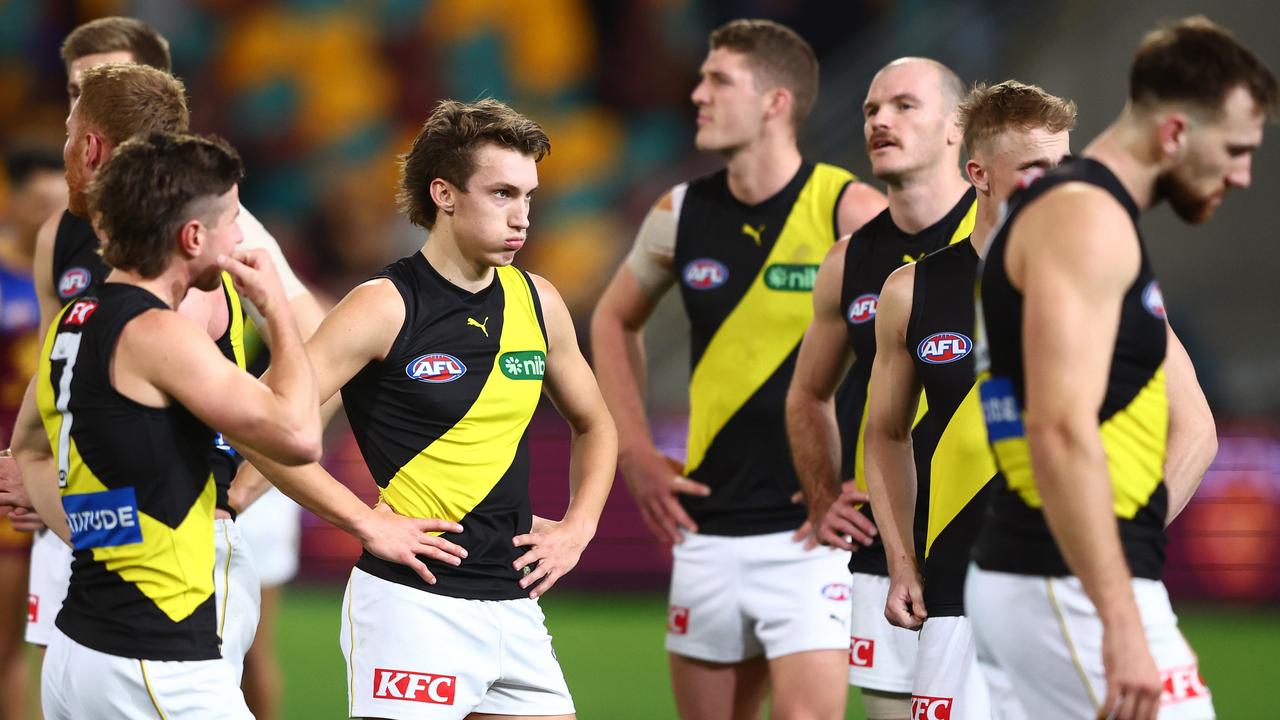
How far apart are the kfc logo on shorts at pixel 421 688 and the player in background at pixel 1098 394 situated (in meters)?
1.53

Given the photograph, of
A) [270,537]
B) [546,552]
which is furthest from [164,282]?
[270,537]

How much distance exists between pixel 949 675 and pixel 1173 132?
1902 millimetres

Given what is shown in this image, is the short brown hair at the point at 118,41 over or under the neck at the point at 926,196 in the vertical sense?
over

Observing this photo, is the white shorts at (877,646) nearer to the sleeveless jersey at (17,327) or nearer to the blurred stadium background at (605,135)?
the sleeveless jersey at (17,327)

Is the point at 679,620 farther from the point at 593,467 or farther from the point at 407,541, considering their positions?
the point at 407,541

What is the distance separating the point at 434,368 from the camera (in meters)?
4.55

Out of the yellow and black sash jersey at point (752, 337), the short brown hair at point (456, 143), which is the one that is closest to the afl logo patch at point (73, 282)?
the short brown hair at point (456, 143)

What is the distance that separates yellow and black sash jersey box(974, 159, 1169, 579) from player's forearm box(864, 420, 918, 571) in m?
1.05

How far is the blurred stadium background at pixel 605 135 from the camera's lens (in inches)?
433

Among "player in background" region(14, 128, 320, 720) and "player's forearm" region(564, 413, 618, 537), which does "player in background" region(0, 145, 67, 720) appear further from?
"player in background" region(14, 128, 320, 720)

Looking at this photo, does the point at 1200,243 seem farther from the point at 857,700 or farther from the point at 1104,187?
the point at 1104,187

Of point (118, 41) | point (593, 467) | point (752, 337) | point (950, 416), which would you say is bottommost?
point (593, 467)

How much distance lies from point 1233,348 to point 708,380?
8.40 meters

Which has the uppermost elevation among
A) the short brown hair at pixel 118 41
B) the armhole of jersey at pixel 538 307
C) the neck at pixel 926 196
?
the short brown hair at pixel 118 41
